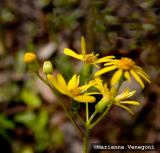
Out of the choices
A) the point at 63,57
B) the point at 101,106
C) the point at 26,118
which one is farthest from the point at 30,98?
the point at 101,106

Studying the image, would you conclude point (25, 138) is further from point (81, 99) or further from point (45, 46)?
point (81, 99)

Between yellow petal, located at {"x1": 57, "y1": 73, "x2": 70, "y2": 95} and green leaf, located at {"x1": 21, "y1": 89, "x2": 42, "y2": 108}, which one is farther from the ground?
green leaf, located at {"x1": 21, "y1": 89, "x2": 42, "y2": 108}

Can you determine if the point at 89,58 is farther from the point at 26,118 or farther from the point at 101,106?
the point at 26,118

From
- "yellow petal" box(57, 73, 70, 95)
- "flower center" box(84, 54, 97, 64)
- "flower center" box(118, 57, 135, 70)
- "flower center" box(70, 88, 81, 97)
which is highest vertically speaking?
"flower center" box(84, 54, 97, 64)

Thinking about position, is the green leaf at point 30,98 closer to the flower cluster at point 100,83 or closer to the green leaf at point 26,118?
the green leaf at point 26,118

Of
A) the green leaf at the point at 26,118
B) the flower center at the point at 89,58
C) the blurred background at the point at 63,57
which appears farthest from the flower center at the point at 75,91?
the green leaf at the point at 26,118

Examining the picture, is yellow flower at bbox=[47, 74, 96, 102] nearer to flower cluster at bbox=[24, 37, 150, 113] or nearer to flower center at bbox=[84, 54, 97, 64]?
flower cluster at bbox=[24, 37, 150, 113]

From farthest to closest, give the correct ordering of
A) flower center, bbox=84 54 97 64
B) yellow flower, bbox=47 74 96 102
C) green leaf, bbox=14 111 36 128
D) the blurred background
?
green leaf, bbox=14 111 36 128, the blurred background, flower center, bbox=84 54 97 64, yellow flower, bbox=47 74 96 102

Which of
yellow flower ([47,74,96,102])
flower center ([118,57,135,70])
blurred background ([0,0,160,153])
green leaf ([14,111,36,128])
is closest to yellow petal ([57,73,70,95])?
yellow flower ([47,74,96,102])
